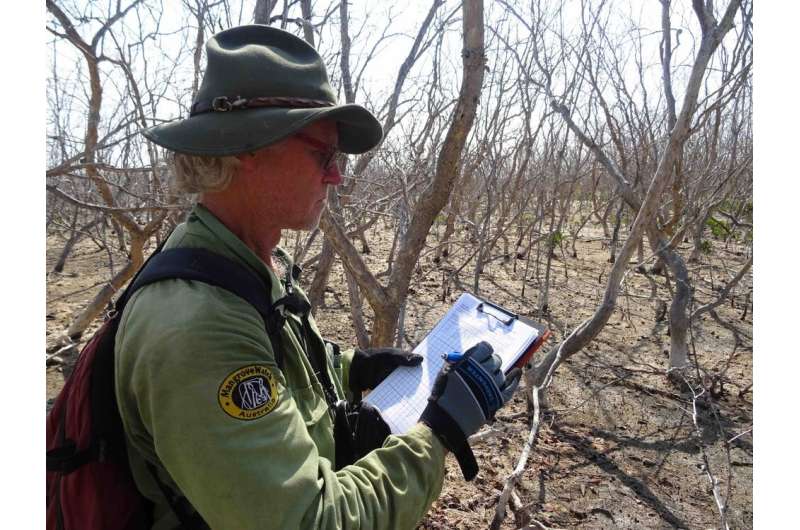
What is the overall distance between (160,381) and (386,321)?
1.42m

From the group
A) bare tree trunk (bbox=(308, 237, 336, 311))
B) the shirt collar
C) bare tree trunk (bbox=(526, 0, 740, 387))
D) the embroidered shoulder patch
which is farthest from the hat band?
bare tree trunk (bbox=(308, 237, 336, 311))

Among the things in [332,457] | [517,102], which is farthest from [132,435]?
[517,102]

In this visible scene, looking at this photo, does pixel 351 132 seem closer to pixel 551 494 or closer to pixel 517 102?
pixel 551 494

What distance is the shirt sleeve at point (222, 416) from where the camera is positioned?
760mm

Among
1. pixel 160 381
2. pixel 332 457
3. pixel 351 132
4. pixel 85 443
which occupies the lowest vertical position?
pixel 332 457

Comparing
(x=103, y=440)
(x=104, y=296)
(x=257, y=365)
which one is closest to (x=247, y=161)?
(x=257, y=365)

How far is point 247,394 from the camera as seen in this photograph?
2.61 ft

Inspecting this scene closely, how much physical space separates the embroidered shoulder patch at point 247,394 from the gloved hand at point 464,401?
1.31 ft

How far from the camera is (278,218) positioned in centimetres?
109

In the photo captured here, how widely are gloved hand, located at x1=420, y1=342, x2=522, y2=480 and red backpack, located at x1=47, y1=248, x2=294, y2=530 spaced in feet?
1.42

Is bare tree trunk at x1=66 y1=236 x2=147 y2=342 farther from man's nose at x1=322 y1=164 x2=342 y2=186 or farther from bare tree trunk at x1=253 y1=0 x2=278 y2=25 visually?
man's nose at x1=322 y1=164 x2=342 y2=186

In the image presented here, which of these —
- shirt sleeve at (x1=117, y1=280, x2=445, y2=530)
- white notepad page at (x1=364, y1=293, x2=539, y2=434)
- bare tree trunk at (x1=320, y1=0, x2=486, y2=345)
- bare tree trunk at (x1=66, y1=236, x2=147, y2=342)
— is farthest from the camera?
bare tree trunk at (x1=66, y1=236, x2=147, y2=342)

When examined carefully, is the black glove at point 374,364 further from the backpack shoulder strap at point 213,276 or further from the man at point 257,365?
the backpack shoulder strap at point 213,276

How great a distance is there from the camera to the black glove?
1491 mm
